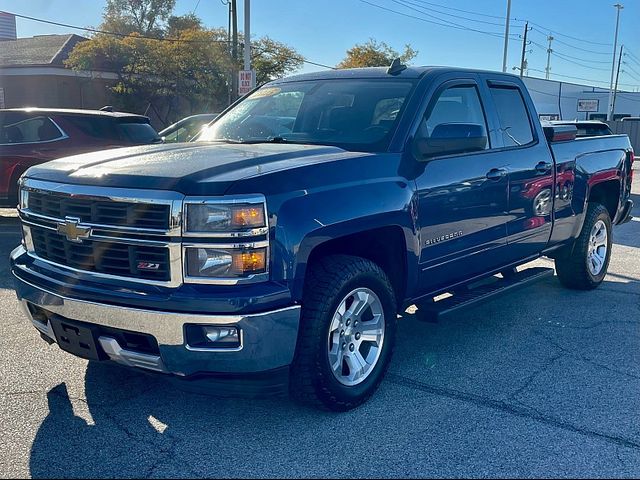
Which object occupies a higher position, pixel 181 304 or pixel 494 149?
pixel 494 149

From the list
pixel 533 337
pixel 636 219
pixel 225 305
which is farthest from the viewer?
pixel 636 219

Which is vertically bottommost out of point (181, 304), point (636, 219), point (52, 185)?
point (636, 219)

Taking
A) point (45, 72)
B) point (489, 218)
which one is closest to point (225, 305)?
point (489, 218)

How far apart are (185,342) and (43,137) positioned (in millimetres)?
7722

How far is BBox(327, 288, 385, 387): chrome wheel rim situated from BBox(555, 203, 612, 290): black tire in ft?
10.3

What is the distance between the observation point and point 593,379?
13.5ft

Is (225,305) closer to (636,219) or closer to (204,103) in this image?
(636,219)

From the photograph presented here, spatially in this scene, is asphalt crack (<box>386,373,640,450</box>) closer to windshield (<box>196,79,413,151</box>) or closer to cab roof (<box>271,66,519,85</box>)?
windshield (<box>196,79,413,151</box>)

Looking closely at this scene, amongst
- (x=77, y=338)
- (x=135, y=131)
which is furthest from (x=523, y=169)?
(x=135, y=131)

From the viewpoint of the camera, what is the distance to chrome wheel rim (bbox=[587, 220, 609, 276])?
6.33 meters

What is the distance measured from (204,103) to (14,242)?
69.9 feet

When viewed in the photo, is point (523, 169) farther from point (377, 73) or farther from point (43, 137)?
point (43, 137)

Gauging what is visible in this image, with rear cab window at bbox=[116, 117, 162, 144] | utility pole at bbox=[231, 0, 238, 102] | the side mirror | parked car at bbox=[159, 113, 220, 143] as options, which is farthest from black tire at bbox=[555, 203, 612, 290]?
utility pole at bbox=[231, 0, 238, 102]

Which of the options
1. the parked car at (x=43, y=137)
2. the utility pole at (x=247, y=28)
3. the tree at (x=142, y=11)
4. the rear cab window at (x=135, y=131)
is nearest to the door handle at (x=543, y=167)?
the rear cab window at (x=135, y=131)
